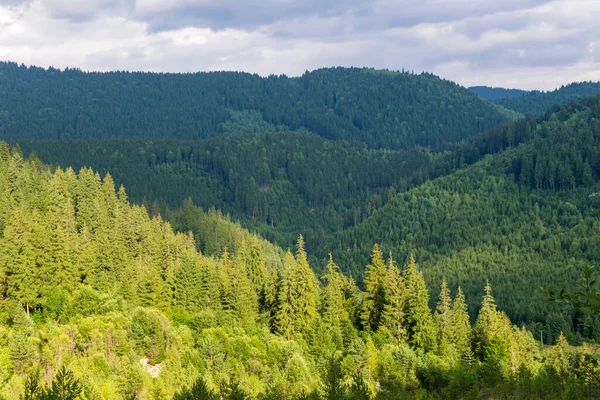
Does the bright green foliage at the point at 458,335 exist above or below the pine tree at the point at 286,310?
below

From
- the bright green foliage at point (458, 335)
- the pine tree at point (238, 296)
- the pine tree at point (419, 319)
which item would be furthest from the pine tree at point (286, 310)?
the bright green foliage at point (458, 335)

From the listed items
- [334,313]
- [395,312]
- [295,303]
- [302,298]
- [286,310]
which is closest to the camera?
[395,312]

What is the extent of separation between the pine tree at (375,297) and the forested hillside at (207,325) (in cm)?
16

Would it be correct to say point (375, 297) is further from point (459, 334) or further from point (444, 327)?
point (459, 334)

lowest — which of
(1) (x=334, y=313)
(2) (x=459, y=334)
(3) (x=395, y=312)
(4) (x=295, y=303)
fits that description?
(2) (x=459, y=334)

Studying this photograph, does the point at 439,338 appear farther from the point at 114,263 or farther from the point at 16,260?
the point at 16,260

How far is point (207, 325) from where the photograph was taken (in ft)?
240

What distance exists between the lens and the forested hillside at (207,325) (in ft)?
163

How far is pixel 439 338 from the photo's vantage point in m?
79.4

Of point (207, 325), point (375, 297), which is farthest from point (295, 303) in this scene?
point (207, 325)

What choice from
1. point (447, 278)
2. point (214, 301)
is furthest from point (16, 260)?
point (447, 278)

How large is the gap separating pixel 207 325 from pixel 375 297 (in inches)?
886

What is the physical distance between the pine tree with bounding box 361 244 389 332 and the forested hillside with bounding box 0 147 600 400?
6.2 inches

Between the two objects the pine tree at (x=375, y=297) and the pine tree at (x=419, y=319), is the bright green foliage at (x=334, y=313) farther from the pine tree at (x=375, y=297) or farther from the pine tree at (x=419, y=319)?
the pine tree at (x=419, y=319)
